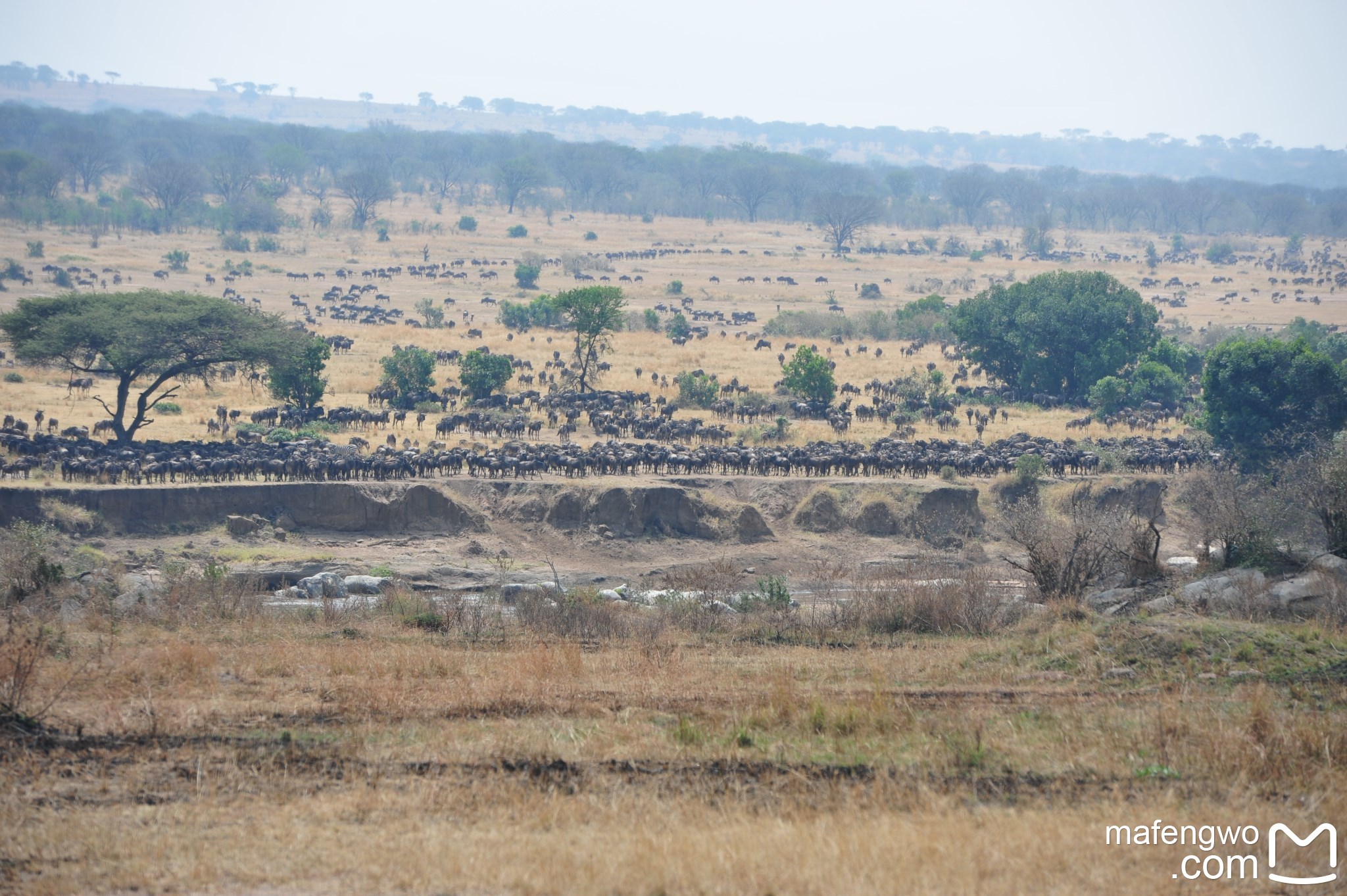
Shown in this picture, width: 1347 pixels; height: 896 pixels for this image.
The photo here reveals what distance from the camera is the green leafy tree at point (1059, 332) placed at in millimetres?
54406

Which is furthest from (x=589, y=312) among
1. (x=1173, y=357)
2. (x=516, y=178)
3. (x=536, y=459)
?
(x=516, y=178)

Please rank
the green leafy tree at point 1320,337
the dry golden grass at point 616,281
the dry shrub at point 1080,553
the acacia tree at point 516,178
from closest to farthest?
the dry shrub at point 1080,553 < the dry golden grass at point 616,281 < the green leafy tree at point 1320,337 < the acacia tree at point 516,178

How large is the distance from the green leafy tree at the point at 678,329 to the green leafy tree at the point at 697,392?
1677 centimetres

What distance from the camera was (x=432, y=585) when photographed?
1133 inches

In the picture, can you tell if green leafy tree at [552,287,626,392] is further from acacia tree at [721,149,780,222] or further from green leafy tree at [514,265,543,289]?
acacia tree at [721,149,780,222]

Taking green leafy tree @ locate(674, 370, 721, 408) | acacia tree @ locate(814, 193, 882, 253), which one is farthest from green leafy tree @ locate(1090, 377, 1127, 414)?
acacia tree @ locate(814, 193, 882, 253)

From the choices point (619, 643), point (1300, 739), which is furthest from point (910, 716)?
point (619, 643)

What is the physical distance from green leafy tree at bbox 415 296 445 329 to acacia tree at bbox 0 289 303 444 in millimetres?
28491

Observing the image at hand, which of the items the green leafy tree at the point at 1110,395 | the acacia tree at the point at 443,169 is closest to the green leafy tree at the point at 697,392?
the green leafy tree at the point at 1110,395

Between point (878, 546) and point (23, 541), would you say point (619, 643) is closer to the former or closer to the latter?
point (23, 541)

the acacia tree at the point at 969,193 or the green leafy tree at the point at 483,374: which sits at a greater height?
the acacia tree at the point at 969,193

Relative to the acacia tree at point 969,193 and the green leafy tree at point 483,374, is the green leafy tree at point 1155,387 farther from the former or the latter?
the acacia tree at point 969,193

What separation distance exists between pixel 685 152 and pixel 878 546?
131m

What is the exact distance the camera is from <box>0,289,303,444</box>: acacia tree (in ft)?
120
